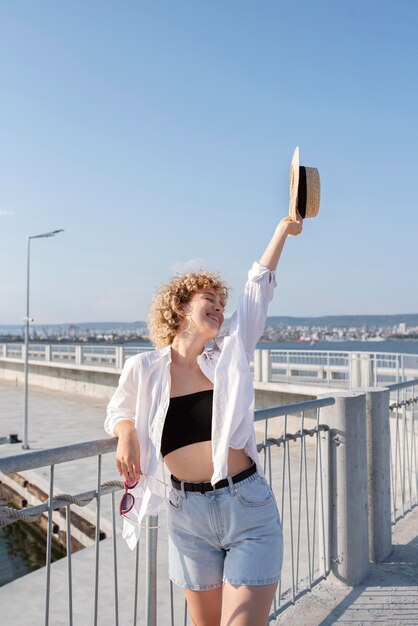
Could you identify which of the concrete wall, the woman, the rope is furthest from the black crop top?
the concrete wall

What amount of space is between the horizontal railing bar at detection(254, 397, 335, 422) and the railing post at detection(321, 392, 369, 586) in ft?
0.44

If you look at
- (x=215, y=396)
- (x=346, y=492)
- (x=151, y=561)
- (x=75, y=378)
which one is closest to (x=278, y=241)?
(x=215, y=396)

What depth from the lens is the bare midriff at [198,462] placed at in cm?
230

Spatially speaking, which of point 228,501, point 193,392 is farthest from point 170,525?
point 193,392

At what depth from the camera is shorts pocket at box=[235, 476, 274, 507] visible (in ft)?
7.42

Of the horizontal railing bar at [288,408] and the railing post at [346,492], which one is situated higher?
→ the horizontal railing bar at [288,408]

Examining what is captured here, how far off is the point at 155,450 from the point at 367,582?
285 centimetres

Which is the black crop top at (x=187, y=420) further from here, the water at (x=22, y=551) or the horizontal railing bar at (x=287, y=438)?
the water at (x=22, y=551)

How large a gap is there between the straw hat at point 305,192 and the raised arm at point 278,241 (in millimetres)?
62

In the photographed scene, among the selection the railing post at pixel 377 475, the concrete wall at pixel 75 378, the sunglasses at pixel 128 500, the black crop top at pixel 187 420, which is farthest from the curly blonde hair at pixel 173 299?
the concrete wall at pixel 75 378

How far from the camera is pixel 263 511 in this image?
2273 mm

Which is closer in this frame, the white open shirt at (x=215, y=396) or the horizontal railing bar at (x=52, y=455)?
the horizontal railing bar at (x=52, y=455)

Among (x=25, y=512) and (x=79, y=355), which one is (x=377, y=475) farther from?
(x=79, y=355)

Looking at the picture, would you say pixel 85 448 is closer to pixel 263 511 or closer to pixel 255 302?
pixel 263 511
